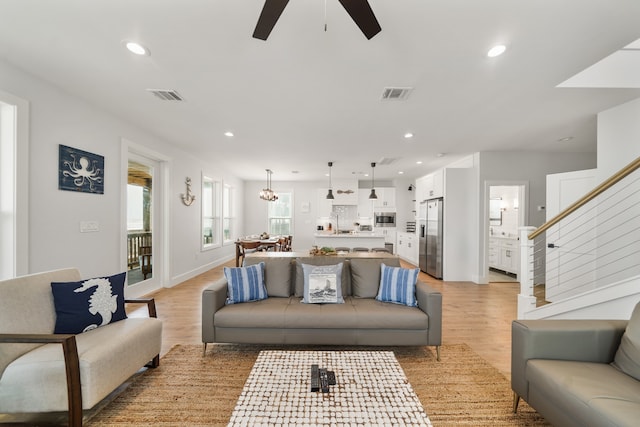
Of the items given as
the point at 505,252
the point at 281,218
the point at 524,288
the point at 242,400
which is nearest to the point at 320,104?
the point at 242,400

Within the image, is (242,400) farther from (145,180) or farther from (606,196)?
(606,196)

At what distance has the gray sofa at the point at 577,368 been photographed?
4.31ft

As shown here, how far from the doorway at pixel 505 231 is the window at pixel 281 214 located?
19.7 feet

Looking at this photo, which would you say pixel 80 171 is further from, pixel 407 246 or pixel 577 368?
pixel 407 246

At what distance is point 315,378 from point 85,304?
184 centimetres

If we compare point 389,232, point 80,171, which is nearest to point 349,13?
point 80,171

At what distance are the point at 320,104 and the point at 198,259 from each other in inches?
185

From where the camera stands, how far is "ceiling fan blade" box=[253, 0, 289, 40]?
52.7 inches

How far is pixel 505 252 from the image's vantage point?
21.2ft

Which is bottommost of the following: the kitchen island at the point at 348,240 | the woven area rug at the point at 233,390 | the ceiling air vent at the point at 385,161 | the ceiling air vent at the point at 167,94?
the woven area rug at the point at 233,390

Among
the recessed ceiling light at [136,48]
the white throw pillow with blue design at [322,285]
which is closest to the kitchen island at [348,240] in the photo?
the white throw pillow with blue design at [322,285]

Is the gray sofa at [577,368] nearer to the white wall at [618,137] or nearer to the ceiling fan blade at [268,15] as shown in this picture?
the ceiling fan blade at [268,15]

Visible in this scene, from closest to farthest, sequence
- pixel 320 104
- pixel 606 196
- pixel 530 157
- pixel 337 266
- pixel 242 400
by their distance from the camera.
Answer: pixel 242 400 < pixel 337 266 < pixel 320 104 < pixel 606 196 < pixel 530 157

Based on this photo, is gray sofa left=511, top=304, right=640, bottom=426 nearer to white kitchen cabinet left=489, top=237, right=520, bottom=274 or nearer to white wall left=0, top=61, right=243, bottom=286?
white wall left=0, top=61, right=243, bottom=286
